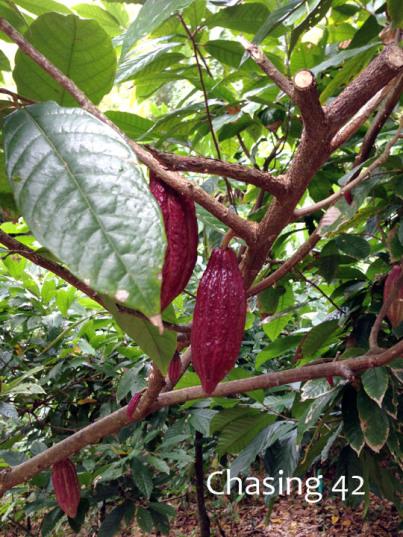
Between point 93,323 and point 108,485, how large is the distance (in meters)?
0.45

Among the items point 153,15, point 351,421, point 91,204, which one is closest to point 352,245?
point 351,421

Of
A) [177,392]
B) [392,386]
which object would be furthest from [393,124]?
[177,392]

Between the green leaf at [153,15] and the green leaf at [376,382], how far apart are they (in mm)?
690

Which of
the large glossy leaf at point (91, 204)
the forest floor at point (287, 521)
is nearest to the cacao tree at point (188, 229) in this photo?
the large glossy leaf at point (91, 204)

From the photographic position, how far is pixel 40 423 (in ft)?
5.51

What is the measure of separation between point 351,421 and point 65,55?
827mm

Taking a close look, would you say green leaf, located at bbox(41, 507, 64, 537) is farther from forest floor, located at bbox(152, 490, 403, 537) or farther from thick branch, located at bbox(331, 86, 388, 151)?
thick branch, located at bbox(331, 86, 388, 151)

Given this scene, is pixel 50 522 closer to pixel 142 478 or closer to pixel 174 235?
pixel 142 478

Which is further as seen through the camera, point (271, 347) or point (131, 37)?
point (271, 347)

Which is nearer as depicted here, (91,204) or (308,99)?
(91,204)

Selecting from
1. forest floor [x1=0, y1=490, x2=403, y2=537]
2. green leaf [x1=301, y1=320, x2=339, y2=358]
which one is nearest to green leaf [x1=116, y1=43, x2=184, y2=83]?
green leaf [x1=301, y1=320, x2=339, y2=358]

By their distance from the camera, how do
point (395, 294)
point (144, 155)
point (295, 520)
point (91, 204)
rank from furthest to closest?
point (295, 520) < point (395, 294) < point (144, 155) < point (91, 204)

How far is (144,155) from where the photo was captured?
0.45m

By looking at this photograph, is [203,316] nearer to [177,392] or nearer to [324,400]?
[177,392]
